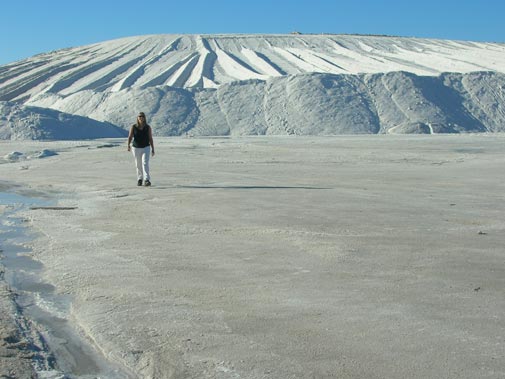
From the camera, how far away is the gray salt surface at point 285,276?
138 inches

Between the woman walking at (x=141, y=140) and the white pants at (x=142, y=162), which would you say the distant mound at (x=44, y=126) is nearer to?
the woman walking at (x=141, y=140)

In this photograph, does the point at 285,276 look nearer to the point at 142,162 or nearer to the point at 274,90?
the point at 142,162

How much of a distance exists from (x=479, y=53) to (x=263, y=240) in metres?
56.7

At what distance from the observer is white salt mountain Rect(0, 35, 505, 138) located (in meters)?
36.1

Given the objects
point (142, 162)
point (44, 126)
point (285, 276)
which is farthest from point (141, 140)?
point (44, 126)

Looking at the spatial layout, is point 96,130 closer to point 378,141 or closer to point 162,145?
point 162,145

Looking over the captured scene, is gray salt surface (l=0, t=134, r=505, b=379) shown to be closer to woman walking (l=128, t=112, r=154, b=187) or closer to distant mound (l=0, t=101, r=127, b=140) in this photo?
woman walking (l=128, t=112, r=154, b=187)

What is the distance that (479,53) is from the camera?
193ft

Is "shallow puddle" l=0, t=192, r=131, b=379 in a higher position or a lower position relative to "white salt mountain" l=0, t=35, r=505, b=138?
lower

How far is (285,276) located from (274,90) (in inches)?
1366

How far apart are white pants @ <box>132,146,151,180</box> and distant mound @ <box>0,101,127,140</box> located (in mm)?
18426

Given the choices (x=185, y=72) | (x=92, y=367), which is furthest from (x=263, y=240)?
(x=185, y=72)

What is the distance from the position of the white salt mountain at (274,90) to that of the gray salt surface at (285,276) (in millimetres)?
24483

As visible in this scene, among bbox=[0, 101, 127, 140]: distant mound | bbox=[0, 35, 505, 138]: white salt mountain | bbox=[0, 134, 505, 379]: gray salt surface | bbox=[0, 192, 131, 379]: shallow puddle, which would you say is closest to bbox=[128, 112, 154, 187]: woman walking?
bbox=[0, 134, 505, 379]: gray salt surface
